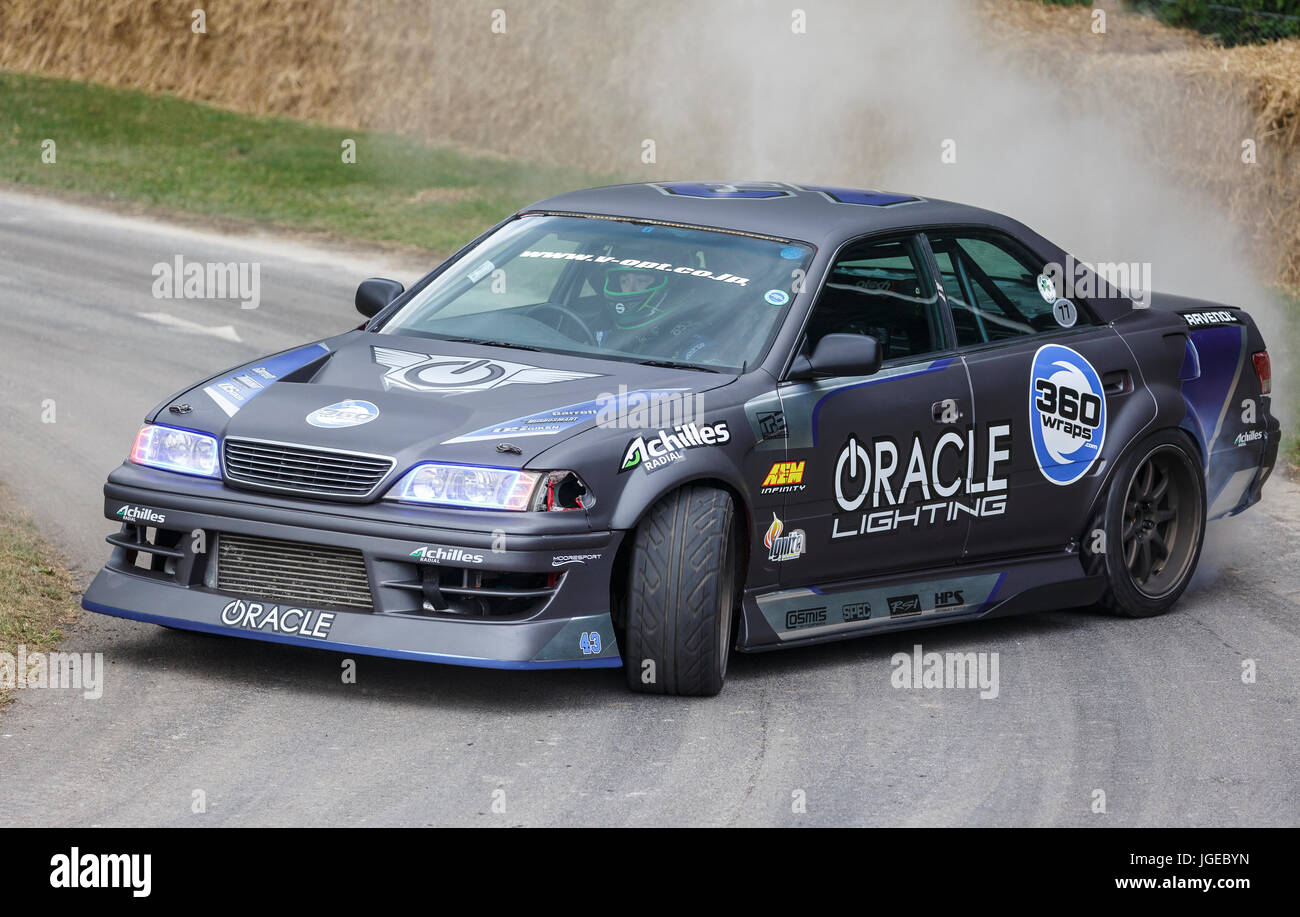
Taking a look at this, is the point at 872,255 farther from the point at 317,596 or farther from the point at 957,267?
the point at 317,596

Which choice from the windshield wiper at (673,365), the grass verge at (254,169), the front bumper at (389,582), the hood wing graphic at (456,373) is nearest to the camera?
the front bumper at (389,582)

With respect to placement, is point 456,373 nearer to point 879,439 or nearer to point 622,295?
point 622,295

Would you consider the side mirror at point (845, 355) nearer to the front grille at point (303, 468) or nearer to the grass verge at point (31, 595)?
the front grille at point (303, 468)

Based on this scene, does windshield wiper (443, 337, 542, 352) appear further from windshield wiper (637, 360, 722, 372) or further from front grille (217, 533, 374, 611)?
front grille (217, 533, 374, 611)

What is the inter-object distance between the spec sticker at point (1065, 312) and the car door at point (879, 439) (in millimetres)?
737

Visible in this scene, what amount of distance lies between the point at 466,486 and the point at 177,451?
1064mm

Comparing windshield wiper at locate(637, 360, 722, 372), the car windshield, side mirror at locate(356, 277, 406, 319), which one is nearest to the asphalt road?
windshield wiper at locate(637, 360, 722, 372)

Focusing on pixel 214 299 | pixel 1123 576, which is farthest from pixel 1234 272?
pixel 1123 576

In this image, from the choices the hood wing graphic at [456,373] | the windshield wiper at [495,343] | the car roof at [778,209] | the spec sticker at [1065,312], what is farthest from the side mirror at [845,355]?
the spec sticker at [1065,312]

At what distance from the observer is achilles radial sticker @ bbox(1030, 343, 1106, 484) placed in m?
7.69

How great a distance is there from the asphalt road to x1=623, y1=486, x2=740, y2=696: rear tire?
13 centimetres

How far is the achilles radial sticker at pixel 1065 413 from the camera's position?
769cm

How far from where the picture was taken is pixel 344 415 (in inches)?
251

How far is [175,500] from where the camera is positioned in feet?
20.8
